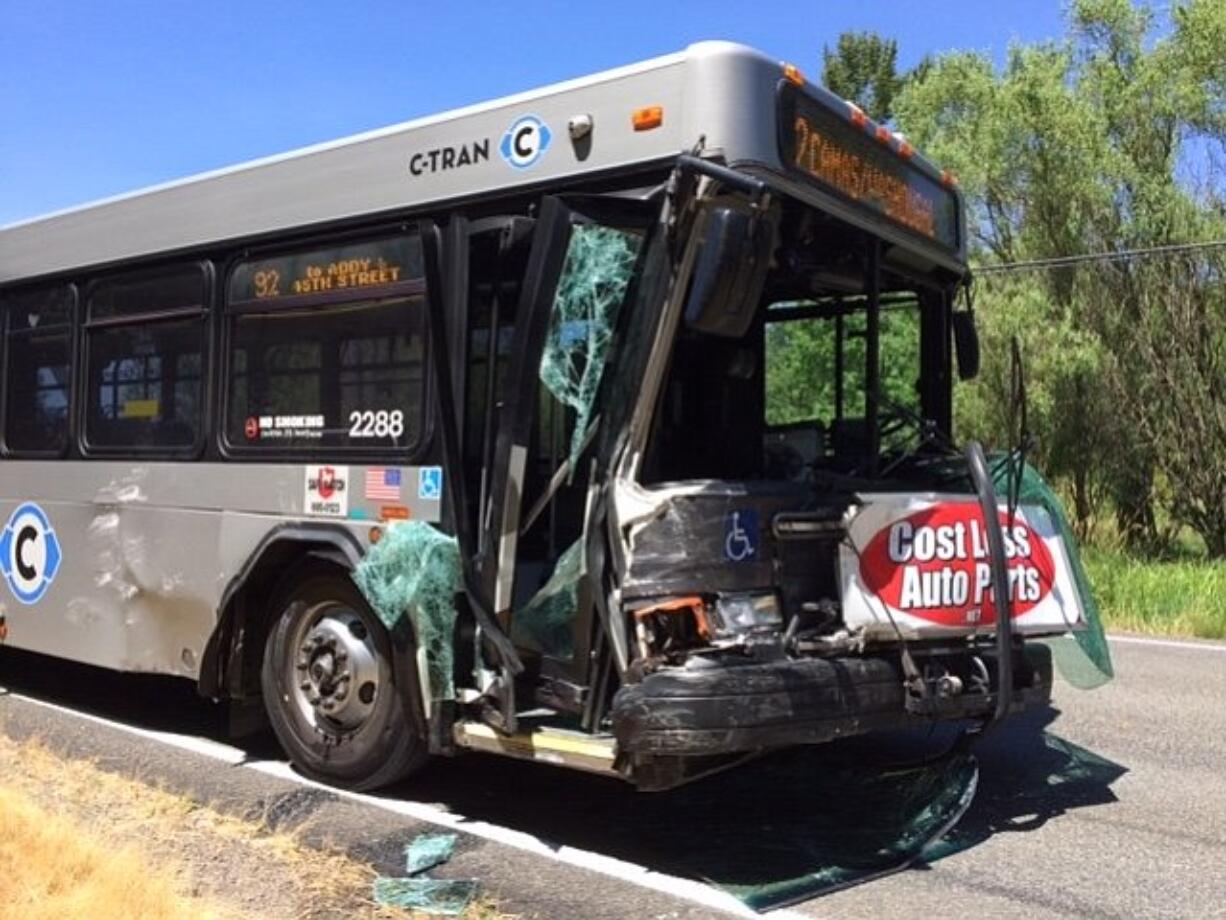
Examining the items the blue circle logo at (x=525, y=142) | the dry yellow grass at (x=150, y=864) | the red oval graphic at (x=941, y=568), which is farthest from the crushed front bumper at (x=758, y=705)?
the blue circle logo at (x=525, y=142)

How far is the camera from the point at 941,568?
16.7 ft

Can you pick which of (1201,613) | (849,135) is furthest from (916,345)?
(1201,613)

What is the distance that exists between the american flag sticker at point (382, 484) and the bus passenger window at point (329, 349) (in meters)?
0.11

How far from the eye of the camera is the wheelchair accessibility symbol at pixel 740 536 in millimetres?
4891

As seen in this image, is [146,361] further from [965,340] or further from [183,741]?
[965,340]

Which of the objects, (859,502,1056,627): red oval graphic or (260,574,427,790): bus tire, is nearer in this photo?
(859,502,1056,627): red oval graphic

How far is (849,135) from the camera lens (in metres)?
5.41

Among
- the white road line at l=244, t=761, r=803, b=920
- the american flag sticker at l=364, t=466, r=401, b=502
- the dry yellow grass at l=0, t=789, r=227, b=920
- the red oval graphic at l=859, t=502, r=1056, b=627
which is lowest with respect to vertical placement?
the white road line at l=244, t=761, r=803, b=920

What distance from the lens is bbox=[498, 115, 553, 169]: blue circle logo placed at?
521 centimetres

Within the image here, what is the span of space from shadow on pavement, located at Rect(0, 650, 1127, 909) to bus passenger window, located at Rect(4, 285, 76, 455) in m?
1.92

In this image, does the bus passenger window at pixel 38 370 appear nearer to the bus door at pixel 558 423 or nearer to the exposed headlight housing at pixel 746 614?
the bus door at pixel 558 423

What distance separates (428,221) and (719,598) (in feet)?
6.97

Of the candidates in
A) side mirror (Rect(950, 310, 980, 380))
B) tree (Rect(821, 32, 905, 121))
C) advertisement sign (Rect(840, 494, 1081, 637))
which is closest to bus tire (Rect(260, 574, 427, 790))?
advertisement sign (Rect(840, 494, 1081, 637))

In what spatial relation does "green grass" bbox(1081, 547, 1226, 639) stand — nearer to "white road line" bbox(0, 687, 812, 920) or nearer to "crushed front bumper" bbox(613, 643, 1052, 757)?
"crushed front bumper" bbox(613, 643, 1052, 757)
